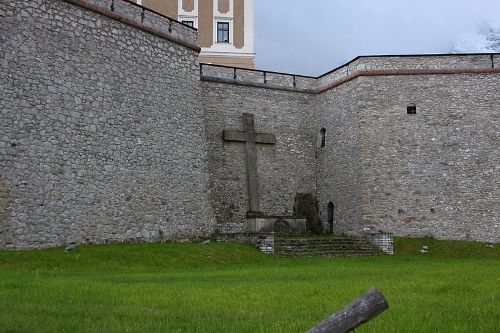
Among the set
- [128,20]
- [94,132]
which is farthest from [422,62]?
[94,132]

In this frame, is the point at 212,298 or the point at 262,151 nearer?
the point at 212,298

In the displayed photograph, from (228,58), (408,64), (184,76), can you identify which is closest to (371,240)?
(408,64)

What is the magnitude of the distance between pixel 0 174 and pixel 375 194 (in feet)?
45.6

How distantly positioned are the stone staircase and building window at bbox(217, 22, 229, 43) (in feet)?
56.8

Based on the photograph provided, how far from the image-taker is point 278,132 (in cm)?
2511

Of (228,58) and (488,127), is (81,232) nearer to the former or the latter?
(488,127)

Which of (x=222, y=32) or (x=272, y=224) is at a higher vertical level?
(x=222, y=32)

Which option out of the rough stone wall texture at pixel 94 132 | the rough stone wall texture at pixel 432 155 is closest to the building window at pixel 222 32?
the rough stone wall texture at pixel 432 155

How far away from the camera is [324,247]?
20.0 metres

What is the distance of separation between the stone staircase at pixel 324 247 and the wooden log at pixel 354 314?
48.2ft

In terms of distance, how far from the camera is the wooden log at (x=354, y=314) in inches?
154

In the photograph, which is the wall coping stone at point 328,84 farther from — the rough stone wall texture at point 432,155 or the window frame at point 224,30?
the window frame at point 224,30

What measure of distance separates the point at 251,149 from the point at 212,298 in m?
16.2

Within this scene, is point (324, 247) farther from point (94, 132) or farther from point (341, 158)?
point (94, 132)
